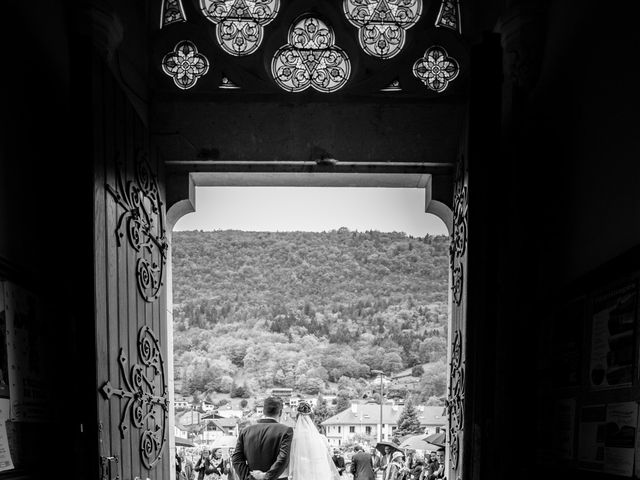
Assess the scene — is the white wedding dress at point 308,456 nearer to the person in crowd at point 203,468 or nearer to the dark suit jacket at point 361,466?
the dark suit jacket at point 361,466

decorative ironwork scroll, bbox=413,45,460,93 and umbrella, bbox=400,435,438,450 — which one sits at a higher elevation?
decorative ironwork scroll, bbox=413,45,460,93

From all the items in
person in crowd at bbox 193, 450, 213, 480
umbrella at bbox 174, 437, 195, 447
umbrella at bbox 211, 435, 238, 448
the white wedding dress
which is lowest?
umbrella at bbox 211, 435, 238, 448

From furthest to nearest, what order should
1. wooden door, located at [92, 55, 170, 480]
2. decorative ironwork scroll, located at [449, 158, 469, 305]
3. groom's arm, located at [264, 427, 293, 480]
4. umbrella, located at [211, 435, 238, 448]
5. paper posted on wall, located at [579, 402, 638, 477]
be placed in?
umbrella, located at [211, 435, 238, 448]
groom's arm, located at [264, 427, 293, 480]
decorative ironwork scroll, located at [449, 158, 469, 305]
wooden door, located at [92, 55, 170, 480]
paper posted on wall, located at [579, 402, 638, 477]

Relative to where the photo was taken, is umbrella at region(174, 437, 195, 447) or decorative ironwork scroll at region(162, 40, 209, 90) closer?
decorative ironwork scroll at region(162, 40, 209, 90)

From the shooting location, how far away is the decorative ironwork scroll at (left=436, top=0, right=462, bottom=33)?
3.64m

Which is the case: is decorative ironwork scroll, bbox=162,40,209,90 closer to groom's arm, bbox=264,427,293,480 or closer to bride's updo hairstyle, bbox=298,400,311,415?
groom's arm, bbox=264,427,293,480

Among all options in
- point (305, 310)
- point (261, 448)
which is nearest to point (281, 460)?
point (261, 448)

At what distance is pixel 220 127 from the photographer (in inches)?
140

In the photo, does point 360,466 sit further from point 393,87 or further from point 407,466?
point 393,87

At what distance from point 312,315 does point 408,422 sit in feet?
17.8

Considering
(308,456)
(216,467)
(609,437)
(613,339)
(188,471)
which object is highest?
(613,339)

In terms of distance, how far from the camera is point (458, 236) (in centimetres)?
338

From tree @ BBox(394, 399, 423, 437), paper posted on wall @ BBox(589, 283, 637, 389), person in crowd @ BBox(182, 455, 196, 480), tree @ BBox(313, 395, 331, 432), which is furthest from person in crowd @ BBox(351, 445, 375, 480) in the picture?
tree @ BBox(313, 395, 331, 432)

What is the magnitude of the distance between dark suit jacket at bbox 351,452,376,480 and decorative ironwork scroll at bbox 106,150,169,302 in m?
4.33
